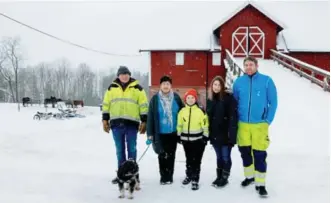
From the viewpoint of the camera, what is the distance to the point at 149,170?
18.6ft

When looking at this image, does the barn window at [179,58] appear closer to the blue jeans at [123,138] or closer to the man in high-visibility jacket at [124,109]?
the man in high-visibility jacket at [124,109]

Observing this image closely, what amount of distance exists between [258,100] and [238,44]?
1681 cm

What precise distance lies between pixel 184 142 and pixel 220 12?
19349 mm

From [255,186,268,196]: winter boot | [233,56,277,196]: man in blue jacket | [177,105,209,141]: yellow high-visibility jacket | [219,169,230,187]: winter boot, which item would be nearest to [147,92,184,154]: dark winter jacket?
[177,105,209,141]: yellow high-visibility jacket

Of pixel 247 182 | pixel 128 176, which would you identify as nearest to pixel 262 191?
pixel 247 182

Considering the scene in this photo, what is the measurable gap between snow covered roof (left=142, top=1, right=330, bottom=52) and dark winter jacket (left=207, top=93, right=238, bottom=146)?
1552 centimetres

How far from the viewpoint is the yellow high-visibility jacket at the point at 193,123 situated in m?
4.57

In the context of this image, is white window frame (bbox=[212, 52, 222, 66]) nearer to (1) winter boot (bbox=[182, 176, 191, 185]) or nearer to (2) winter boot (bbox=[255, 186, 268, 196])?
(1) winter boot (bbox=[182, 176, 191, 185])

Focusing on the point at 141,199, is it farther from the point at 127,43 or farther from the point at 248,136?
the point at 127,43

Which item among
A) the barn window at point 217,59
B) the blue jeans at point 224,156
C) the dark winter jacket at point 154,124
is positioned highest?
the barn window at point 217,59

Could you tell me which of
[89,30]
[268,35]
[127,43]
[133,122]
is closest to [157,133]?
[133,122]

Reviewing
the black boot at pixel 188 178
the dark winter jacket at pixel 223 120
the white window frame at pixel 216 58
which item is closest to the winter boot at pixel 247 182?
the dark winter jacket at pixel 223 120

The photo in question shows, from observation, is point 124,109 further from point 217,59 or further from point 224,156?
point 217,59

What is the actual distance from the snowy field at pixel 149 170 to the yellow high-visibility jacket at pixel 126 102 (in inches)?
40.2
